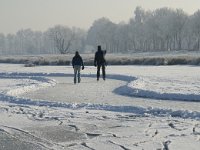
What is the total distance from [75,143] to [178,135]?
2.58 metres

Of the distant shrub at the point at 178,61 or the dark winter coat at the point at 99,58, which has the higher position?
the dark winter coat at the point at 99,58

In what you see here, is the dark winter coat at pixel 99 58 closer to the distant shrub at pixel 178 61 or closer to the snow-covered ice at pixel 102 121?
the snow-covered ice at pixel 102 121

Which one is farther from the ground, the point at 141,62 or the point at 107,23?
the point at 107,23

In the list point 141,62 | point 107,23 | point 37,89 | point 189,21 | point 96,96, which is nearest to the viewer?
point 96,96

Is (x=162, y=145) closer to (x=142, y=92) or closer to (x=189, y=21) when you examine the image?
(x=142, y=92)

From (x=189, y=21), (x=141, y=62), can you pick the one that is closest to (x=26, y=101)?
(x=141, y=62)

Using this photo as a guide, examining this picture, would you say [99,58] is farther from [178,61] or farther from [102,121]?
[178,61]

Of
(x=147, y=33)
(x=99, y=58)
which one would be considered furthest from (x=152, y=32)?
(x=99, y=58)

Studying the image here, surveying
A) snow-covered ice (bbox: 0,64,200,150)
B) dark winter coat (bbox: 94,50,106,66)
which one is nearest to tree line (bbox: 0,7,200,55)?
dark winter coat (bbox: 94,50,106,66)

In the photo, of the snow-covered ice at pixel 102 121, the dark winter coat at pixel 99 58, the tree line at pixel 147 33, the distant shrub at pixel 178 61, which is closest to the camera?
the snow-covered ice at pixel 102 121

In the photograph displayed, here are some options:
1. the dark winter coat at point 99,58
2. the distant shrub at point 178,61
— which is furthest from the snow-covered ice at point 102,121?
the distant shrub at point 178,61

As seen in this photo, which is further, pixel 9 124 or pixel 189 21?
pixel 189 21

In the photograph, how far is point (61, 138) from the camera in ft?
33.6

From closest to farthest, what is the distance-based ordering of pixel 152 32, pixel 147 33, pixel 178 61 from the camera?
pixel 178 61, pixel 152 32, pixel 147 33
